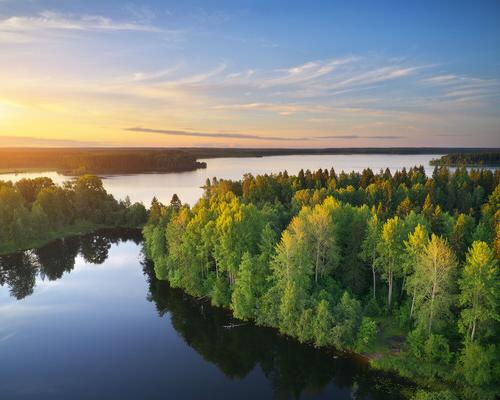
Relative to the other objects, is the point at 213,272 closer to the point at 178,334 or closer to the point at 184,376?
the point at 178,334

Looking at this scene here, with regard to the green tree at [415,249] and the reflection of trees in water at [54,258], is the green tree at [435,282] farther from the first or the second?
the reflection of trees in water at [54,258]

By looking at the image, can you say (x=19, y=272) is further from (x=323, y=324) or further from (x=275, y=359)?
(x=323, y=324)

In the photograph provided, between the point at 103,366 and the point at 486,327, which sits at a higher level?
the point at 486,327

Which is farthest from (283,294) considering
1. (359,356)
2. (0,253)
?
(0,253)

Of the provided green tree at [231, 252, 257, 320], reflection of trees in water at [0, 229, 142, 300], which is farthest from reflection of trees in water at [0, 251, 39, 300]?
green tree at [231, 252, 257, 320]

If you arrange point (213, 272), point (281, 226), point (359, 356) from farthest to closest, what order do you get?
1. point (281, 226)
2. point (213, 272)
3. point (359, 356)

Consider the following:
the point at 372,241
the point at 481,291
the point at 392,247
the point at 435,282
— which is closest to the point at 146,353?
the point at 372,241

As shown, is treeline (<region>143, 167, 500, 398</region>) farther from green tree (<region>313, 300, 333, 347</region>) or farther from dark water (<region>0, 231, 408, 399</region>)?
dark water (<region>0, 231, 408, 399</region>)
